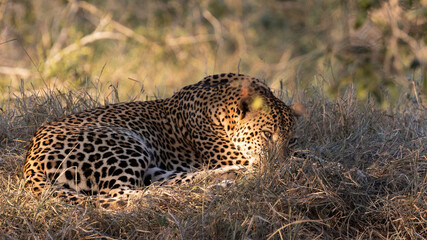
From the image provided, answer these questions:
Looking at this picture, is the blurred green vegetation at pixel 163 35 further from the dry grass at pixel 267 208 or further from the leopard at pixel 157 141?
the dry grass at pixel 267 208

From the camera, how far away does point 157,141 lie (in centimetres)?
564

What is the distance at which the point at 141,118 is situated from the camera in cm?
572

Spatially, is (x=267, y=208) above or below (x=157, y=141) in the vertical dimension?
above

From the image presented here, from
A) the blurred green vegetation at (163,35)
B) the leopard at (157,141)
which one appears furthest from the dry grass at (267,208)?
the blurred green vegetation at (163,35)

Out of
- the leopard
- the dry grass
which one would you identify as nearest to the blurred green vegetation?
the leopard

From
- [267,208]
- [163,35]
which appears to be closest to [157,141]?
[267,208]

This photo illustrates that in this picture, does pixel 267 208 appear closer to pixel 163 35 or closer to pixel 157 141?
pixel 157 141

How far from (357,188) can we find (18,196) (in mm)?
2387

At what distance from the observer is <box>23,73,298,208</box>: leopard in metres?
4.75

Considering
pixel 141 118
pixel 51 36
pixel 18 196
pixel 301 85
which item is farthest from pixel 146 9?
pixel 18 196

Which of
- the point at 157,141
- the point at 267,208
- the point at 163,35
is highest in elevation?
the point at 267,208

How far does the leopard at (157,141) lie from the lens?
475 cm

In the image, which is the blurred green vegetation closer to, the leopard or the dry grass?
the leopard

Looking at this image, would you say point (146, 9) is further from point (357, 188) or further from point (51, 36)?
point (357, 188)
